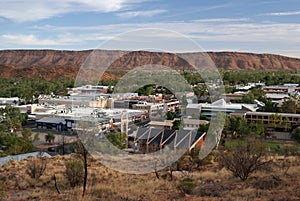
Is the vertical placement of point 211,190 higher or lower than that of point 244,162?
lower

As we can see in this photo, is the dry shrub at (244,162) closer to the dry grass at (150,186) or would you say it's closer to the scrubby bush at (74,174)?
the dry grass at (150,186)

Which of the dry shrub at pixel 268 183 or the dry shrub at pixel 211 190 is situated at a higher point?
the dry shrub at pixel 268 183

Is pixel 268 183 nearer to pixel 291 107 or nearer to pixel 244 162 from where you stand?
pixel 244 162

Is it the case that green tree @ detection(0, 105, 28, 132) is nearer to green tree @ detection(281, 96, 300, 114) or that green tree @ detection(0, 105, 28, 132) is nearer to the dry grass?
the dry grass

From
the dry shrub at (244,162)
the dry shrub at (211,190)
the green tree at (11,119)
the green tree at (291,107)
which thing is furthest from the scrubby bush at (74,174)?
the green tree at (291,107)

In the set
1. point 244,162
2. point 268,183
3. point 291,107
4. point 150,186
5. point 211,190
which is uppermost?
point 291,107

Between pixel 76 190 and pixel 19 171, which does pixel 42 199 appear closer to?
pixel 76 190

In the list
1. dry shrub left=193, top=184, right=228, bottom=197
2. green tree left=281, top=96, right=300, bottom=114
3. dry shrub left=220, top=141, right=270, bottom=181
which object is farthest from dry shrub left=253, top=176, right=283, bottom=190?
green tree left=281, top=96, right=300, bottom=114

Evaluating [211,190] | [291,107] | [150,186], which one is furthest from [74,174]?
[291,107]

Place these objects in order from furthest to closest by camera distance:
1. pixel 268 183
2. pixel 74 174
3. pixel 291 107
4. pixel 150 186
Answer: pixel 291 107, pixel 74 174, pixel 150 186, pixel 268 183
